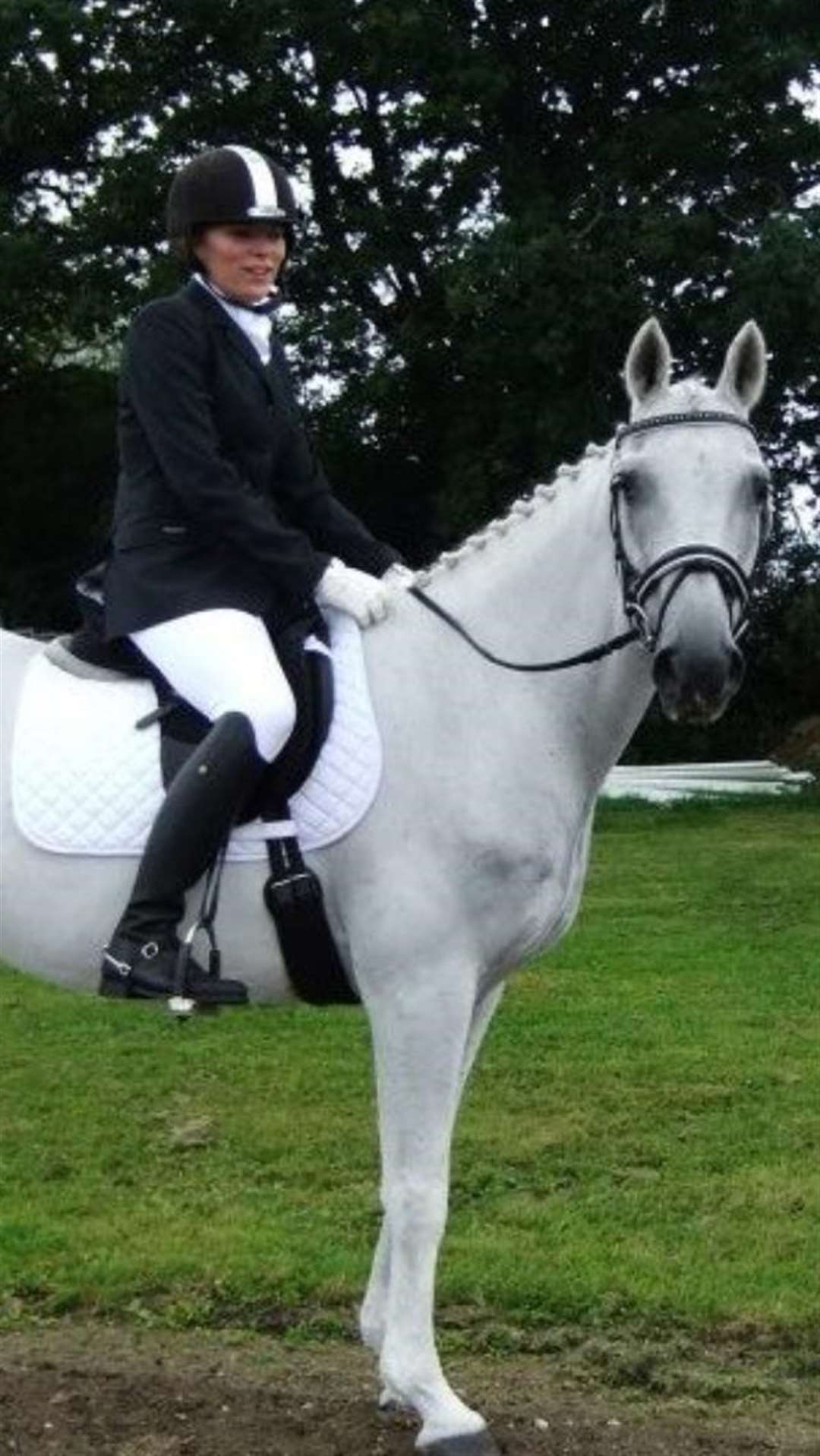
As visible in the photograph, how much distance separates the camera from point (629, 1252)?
6.65 m

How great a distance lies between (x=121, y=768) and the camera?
4883mm

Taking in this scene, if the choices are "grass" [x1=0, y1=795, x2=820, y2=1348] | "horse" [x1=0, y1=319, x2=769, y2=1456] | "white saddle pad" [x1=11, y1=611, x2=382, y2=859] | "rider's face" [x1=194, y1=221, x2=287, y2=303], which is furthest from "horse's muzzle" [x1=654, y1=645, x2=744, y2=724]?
"grass" [x1=0, y1=795, x2=820, y2=1348]

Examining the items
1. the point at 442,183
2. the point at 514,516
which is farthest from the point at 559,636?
the point at 442,183

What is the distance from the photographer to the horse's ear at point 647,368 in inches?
181

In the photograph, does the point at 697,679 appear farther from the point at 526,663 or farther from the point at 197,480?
the point at 197,480

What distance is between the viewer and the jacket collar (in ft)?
16.3

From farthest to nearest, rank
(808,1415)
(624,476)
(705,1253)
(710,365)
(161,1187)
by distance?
(710,365), (161,1187), (705,1253), (808,1415), (624,476)

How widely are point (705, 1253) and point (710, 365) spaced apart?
17658 mm

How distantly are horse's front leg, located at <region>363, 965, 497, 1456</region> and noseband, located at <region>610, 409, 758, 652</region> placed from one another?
958mm

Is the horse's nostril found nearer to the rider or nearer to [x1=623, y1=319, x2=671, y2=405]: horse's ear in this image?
[x1=623, y1=319, x2=671, y2=405]: horse's ear

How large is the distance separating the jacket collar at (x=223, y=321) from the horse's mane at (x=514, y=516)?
25.1 inches

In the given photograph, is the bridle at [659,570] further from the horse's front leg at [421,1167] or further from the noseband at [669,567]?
the horse's front leg at [421,1167]

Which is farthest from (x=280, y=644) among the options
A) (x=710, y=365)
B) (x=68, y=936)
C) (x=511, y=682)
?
(x=710, y=365)

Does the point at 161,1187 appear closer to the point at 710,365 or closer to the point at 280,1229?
the point at 280,1229
